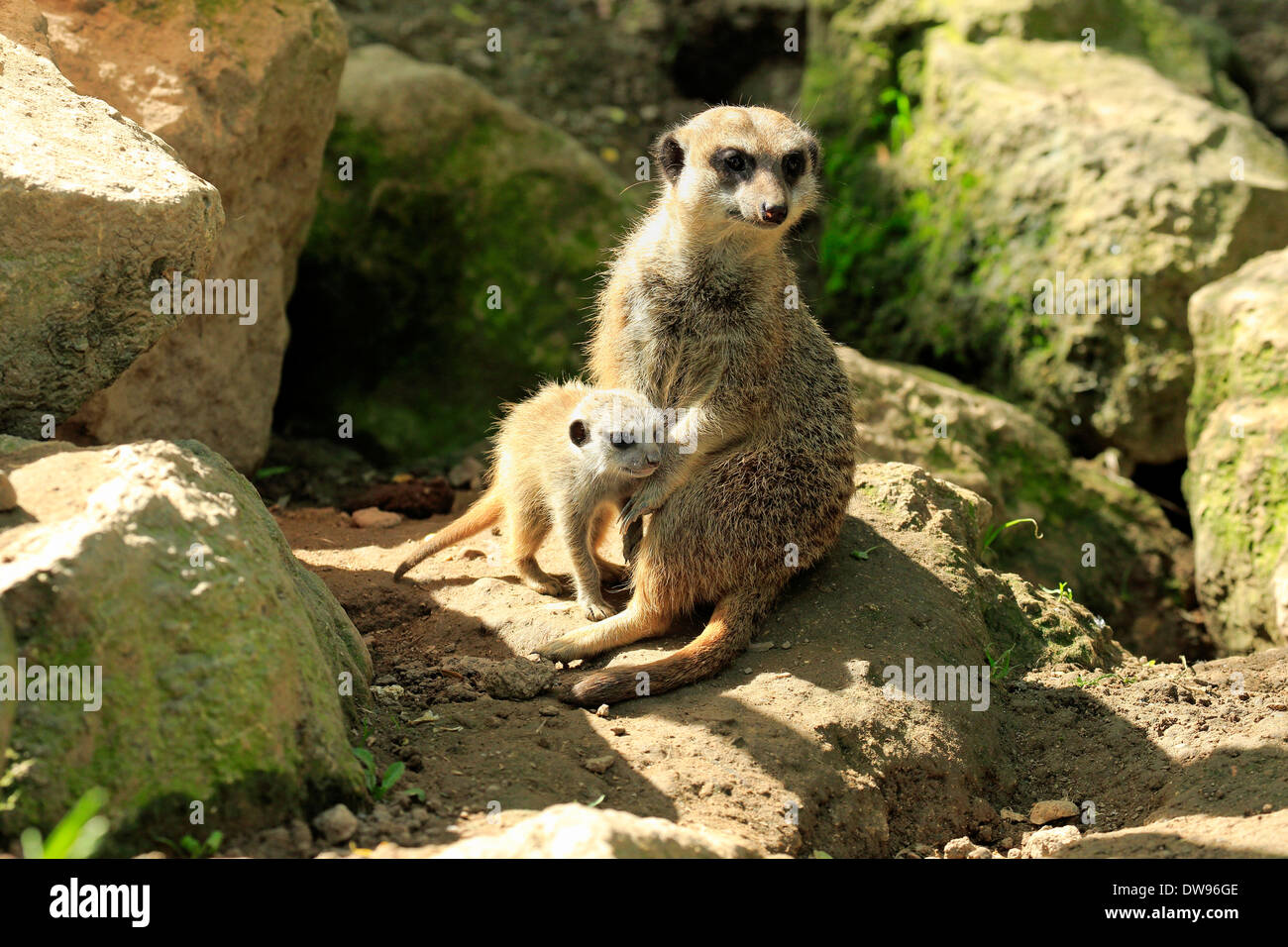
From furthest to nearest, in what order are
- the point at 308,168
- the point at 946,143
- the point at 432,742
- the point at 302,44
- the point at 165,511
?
1. the point at 946,143
2. the point at 308,168
3. the point at 302,44
4. the point at 432,742
5. the point at 165,511

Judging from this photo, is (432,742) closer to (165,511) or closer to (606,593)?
(165,511)

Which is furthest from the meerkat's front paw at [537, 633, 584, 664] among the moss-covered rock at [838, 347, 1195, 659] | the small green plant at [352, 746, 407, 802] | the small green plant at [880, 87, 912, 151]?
the small green plant at [880, 87, 912, 151]

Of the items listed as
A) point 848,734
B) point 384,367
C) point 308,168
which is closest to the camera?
point 848,734

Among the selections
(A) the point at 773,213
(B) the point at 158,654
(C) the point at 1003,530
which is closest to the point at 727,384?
(A) the point at 773,213

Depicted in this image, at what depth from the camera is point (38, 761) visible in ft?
8.43

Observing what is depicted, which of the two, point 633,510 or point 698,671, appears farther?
point 633,510

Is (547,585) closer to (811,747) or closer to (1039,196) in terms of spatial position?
(811,747)

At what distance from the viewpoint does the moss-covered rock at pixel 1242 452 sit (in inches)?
214

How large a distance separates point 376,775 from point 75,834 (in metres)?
0.87

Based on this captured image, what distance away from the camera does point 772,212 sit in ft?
14.2

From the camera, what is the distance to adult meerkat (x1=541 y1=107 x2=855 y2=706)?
4398mm

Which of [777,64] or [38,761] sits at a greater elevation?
[777,64]

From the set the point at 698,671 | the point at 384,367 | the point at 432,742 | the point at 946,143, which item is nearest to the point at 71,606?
the point at 432,742

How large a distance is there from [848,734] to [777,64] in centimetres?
746
